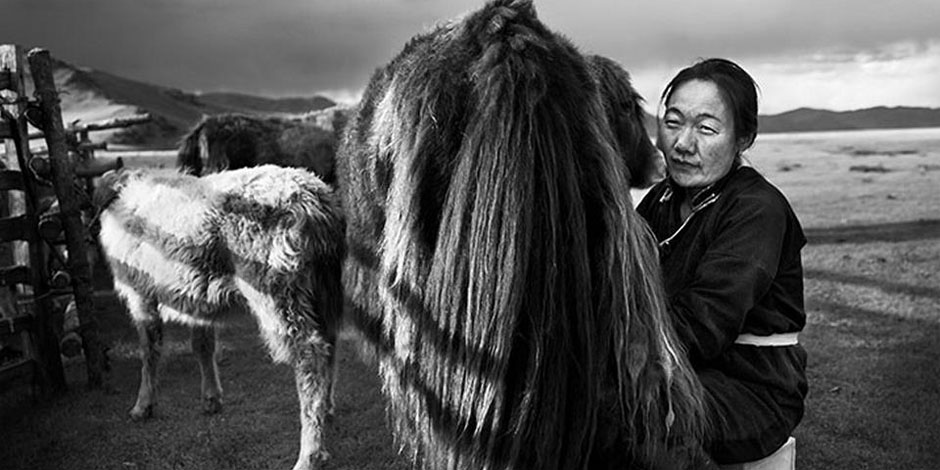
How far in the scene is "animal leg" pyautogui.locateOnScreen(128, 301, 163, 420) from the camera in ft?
15.6

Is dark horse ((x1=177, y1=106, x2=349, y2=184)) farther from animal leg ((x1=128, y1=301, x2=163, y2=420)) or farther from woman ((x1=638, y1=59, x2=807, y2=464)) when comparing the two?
woman ((x1=638, y1=59, x2=807, y2=464))

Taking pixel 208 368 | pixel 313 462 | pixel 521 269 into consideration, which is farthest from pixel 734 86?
pixel 208 368

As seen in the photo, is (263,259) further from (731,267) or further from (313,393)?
(731,267)

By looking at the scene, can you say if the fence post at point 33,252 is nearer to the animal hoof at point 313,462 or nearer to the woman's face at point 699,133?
the animal hoof at point 313,462

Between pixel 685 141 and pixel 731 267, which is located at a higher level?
pixel 685 141

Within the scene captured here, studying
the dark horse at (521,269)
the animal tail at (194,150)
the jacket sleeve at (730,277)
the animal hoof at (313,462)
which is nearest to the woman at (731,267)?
the jacket sleeve at (730,277)

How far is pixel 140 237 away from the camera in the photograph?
4.50 meters

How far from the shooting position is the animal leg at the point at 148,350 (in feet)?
15.6

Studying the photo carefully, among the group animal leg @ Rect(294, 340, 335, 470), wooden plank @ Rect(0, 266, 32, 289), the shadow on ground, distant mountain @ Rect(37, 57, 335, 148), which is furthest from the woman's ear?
distant mountain @ Rect(37, 57, 335, 148)

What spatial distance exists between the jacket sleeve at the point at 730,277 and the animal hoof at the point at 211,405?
4.22 meters

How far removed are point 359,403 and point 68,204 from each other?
2.52 metres

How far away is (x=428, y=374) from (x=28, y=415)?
15.5 ft

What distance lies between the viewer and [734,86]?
1632 millimetres

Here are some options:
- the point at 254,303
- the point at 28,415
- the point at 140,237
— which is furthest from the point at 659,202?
the point at 28,415
